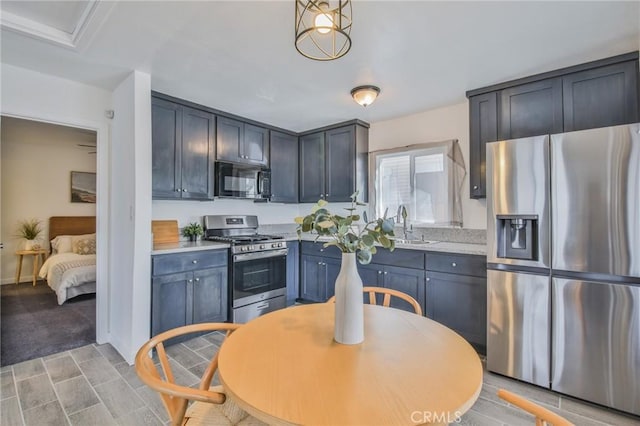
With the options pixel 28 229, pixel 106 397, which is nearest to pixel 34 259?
pixel 28 229

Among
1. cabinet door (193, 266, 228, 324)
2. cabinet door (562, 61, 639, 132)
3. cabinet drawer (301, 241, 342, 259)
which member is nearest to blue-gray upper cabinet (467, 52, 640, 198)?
cabinet door (562, 61, 639, 132)

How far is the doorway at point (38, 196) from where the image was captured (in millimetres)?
3912

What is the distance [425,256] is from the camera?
2.94 m

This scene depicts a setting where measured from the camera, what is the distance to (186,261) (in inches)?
115

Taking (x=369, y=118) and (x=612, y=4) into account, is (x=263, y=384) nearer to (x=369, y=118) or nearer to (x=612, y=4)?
(x=612, y=4)

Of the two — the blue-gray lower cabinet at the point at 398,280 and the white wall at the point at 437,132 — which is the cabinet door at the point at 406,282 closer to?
the blue-gray lower cabinet at the point at 398,280

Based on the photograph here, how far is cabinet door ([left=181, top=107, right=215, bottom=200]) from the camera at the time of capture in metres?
3.22

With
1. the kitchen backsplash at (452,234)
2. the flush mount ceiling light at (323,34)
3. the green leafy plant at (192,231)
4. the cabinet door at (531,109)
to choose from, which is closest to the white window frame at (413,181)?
the kitchen backsplash at (452,234)

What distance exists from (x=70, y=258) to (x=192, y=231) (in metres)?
2.40

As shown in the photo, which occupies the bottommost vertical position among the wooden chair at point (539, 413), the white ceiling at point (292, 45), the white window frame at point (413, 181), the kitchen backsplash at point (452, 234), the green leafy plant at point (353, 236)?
the wooden chair at point (539, 413)

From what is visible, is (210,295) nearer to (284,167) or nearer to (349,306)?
(284,167)

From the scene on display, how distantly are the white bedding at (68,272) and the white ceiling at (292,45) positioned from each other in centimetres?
260

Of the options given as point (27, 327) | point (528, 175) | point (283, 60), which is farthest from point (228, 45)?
point (27, 327)

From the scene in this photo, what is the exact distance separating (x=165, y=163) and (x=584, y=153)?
135 inches
